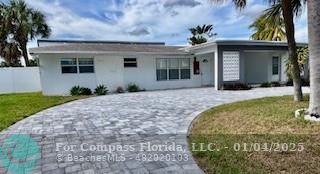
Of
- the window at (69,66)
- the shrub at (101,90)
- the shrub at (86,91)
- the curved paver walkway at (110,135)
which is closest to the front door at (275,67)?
the curved paver walkway at (110,135)

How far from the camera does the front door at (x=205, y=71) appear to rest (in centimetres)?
1892

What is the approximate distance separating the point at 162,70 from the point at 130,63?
2412mm

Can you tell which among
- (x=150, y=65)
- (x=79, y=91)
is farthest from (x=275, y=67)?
(x=79, y=91)

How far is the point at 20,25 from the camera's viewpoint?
71.4 ft

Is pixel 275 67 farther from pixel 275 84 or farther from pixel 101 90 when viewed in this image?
pixel 101 90

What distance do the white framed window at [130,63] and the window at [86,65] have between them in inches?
86.3

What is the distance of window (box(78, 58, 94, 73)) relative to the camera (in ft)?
51.4

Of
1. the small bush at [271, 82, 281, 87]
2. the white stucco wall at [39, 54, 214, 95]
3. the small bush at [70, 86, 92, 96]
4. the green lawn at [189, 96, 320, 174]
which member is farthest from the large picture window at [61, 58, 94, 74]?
the small bush at [271, 82, 281, 87]

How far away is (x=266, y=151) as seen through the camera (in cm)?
417

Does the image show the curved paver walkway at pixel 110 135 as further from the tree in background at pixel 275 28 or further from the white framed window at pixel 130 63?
the white framed window at pixel 130 63

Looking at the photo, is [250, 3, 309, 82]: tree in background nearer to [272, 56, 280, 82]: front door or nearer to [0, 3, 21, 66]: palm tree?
[272, 56, 280, 82]: front door

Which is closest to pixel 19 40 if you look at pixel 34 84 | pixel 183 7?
pixel 34 84

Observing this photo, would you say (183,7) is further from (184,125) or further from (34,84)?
(34,84)

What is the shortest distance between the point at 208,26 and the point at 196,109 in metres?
24.7
